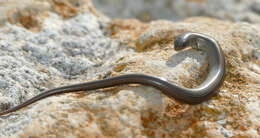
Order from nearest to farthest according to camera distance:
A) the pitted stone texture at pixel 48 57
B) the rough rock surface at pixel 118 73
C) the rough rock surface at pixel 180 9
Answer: the rough rock surface at pixel 118 73
the pitted stone texture at pixel 48 57
the rough rock surface at pixel 180 9

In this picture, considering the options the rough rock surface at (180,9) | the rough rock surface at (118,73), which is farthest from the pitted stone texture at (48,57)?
the rough rock surface at (180,9)

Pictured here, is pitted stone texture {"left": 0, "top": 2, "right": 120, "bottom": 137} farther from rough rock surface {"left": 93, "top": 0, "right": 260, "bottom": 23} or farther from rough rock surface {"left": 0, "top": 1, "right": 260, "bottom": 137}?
rough rock surface {"left": 93, "top": 0, "right": 260, "bottom": 23}

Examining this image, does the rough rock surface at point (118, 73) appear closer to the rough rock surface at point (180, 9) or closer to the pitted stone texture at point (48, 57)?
the pitted stone texture at point (48, 57)

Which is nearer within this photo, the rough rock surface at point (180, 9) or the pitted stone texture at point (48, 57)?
the pitted stone texture at point (48, 57)

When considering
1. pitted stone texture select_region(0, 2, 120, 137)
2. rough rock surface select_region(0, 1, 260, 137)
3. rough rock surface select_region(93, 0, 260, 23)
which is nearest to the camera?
rough rock surface select_region(0, 1, 260, 137)

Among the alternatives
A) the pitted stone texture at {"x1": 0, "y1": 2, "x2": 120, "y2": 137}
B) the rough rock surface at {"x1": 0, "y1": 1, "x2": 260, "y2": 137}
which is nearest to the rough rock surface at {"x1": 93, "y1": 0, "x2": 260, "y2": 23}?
the rough rock surface at {"x1": 0, "y1": 1, "x2": 260, "y2": 137}
